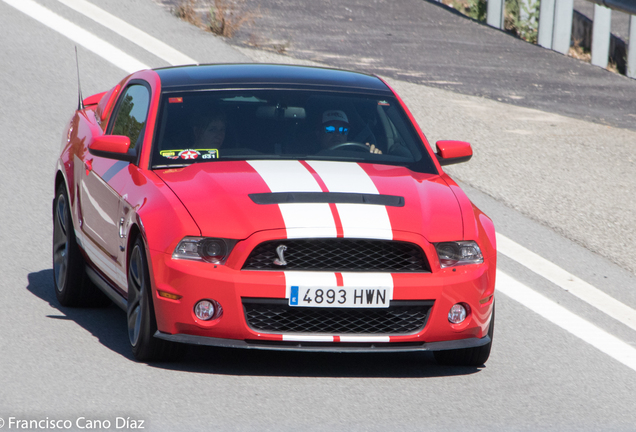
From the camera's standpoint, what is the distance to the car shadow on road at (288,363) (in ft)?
20.6

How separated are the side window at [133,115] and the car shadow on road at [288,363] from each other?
1155mm

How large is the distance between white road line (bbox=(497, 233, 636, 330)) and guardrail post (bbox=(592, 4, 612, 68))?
812cm

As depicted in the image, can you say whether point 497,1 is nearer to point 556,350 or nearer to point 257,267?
point 556,350

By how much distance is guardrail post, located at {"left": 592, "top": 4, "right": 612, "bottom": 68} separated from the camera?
A: 17.1m

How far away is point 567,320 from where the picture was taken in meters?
7.91

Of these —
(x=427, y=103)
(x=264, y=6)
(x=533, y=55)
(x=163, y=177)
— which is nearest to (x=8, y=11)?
(x=264, y=6)

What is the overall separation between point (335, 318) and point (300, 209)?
59 centimetres

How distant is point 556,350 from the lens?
282 inches

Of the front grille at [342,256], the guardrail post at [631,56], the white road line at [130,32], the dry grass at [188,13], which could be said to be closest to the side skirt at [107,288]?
the front grille at [342,256]

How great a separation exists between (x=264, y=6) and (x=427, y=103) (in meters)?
5.97

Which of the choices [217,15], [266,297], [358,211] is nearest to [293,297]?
[266,297]

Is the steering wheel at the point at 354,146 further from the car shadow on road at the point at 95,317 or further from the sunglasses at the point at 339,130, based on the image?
the car shadow on road at the point at 95,317

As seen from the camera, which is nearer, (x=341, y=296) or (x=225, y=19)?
(x=341, y=296)

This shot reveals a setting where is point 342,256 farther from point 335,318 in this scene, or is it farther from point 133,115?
point 133,115
